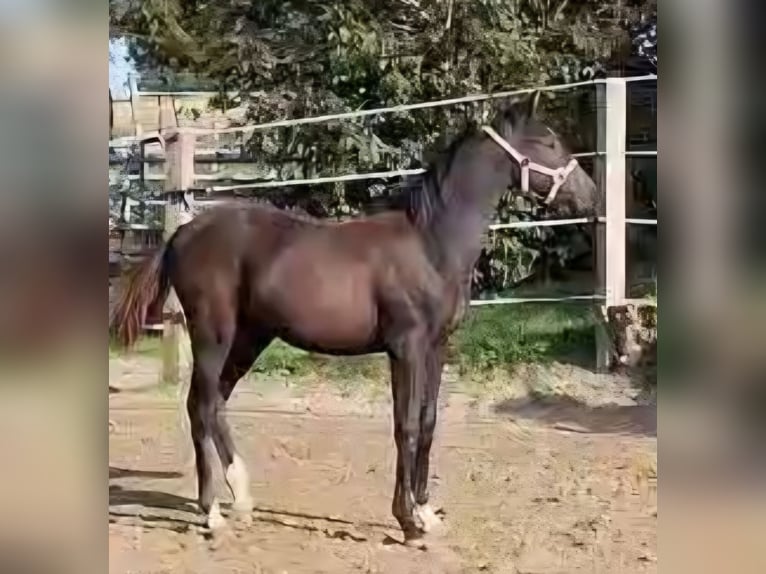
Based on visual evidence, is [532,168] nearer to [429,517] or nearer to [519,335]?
[519,335]

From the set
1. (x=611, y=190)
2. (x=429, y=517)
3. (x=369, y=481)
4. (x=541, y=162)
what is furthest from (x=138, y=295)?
(x=611, y=190)

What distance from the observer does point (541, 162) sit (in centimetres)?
192

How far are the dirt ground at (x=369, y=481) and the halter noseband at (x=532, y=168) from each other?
338mm

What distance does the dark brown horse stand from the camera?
1887mm

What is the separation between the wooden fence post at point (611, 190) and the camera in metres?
1.92

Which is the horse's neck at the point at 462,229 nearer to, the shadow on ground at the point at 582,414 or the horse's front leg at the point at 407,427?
the horse's front leg at the point at 407,427

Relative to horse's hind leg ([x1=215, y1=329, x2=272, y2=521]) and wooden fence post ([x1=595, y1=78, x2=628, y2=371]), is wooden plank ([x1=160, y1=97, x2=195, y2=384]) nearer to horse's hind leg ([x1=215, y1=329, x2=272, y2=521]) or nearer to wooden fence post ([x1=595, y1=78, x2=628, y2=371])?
horse's hind leg ([x1=215, y1=329, x2=272, y2=521])

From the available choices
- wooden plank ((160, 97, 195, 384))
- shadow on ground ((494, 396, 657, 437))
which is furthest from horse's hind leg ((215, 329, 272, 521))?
shadow on ground ((494, 396, 657, 437))

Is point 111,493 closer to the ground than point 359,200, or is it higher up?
closer to the ground

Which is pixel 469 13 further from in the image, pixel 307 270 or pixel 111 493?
pixel 111 493
